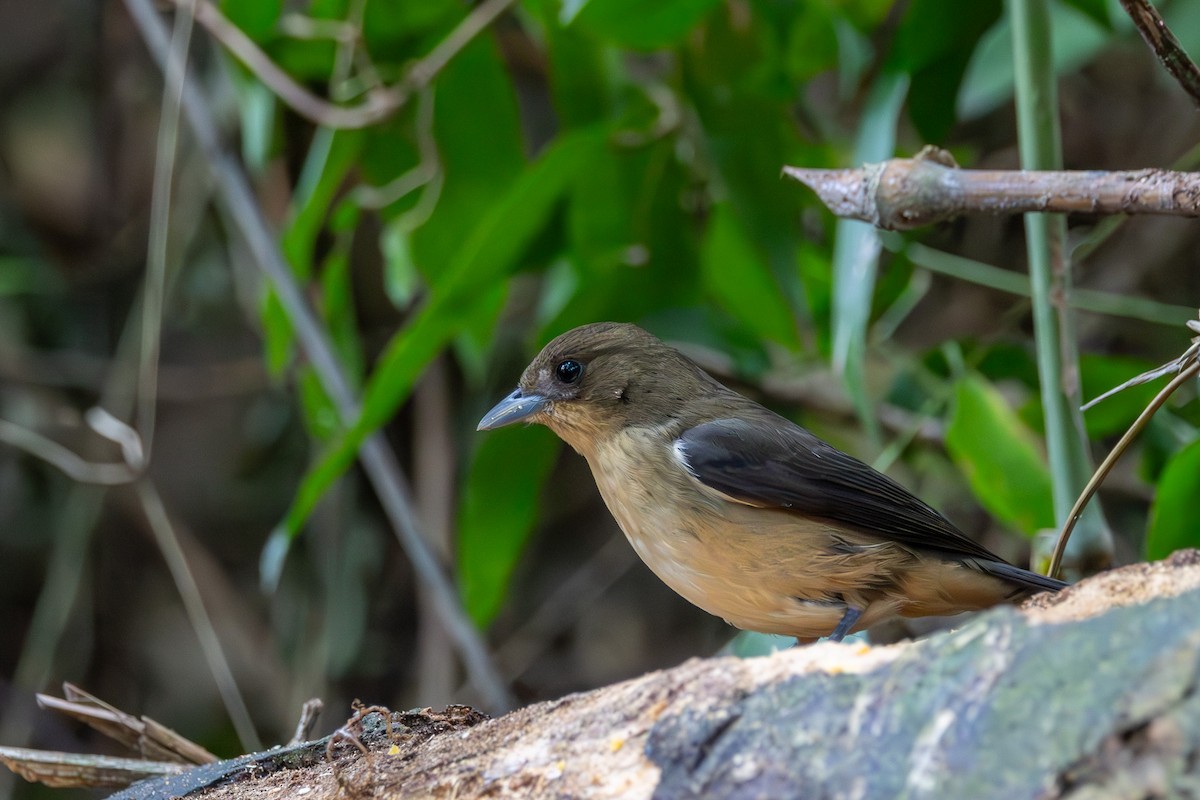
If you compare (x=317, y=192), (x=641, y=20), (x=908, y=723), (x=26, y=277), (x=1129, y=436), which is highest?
(x=26, y=277)

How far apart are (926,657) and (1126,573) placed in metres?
0.55

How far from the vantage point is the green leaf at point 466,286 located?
3.79 metres

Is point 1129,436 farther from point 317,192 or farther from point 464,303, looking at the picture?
point 317,192

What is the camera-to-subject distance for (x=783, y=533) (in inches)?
113

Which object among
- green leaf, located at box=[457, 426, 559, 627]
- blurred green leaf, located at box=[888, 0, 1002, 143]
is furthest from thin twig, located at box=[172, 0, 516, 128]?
blurred green leaf, located at box=[888, 0, 1002, 143]

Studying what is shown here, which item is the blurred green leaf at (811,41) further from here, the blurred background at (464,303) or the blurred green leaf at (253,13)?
the blurred green leaf at (253,13)

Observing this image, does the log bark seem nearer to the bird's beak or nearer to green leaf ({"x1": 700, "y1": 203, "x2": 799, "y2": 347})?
the bird's beak

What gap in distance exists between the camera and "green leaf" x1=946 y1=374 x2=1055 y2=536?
11.5 feet

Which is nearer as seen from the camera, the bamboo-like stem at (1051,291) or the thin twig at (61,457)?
the bamboo-like stem at (1051,291)

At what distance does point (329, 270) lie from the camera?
4566 millimetres

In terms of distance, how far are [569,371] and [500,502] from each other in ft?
3.69

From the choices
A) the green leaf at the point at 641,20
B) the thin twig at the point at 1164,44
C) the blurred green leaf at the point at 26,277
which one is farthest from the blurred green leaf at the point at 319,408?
the thin twig at the point at 1164,44

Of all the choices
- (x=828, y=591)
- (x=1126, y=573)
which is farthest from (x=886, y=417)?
(x=1126, y=573)

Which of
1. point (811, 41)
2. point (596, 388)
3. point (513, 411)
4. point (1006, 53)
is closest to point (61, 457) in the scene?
point (513, 411)
